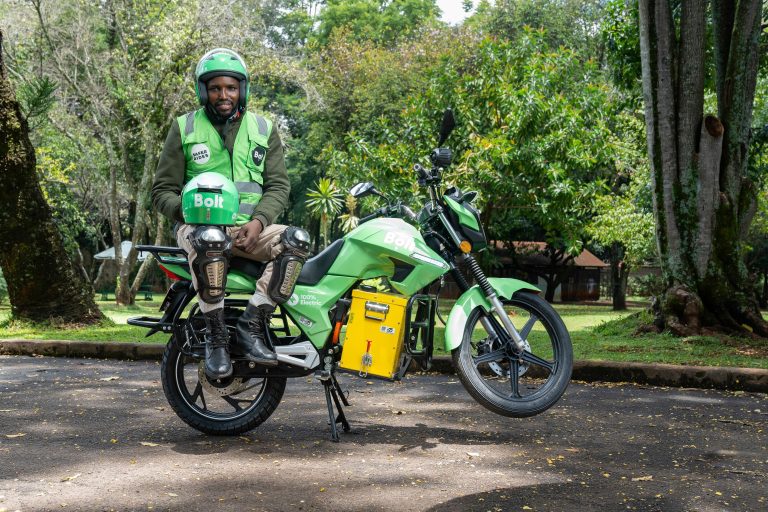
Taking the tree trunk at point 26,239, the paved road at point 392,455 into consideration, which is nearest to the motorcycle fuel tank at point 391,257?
the paved road at point 392,455

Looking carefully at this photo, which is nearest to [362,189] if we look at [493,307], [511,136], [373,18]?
[493,307]

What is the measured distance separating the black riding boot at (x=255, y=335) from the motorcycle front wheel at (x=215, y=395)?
285 millimetres

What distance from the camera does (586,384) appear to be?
27.5 feet

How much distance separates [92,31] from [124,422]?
24122 millimetres

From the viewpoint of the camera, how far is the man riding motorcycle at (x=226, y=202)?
5.22m

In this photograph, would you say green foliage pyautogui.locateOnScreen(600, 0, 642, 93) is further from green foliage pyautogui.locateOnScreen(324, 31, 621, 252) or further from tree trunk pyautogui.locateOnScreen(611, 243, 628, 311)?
tree trunk pyautogui.locateOnScreen(611, 243, 628, 311)

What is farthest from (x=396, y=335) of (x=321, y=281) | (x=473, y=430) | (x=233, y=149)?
(x=233, y=149)

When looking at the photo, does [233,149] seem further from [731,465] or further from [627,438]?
[731,465]

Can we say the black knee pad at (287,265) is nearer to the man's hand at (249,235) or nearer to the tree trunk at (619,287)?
the man's hand at (249,235)

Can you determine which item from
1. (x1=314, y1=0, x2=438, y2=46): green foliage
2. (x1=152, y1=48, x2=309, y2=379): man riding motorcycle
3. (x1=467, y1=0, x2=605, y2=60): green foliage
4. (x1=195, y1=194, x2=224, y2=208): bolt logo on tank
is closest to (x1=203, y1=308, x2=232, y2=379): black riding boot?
(x1=152, y1=48, x2=309, y2=379): man riding motorcycle

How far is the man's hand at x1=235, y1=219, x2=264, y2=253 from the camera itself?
17.8 ft

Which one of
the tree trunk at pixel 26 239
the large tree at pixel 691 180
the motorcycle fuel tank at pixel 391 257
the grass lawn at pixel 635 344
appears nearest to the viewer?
the motorcycle fuel tank at pixel 391 257

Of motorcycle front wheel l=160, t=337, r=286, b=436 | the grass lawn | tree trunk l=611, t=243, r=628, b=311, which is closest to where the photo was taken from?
motorcycle front wheel l=160, t=337, r=286, b=436

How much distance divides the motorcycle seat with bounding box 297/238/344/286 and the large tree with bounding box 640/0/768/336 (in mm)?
7466
